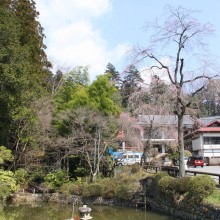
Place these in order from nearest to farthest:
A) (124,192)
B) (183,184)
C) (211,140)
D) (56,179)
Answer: (183,184) → (124,192) → (56,179) → (211,140)

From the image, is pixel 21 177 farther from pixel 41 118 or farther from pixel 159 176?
pixel 159 176

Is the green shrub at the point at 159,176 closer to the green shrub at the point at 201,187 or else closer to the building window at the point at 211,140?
the green shrub at the point at 201,187

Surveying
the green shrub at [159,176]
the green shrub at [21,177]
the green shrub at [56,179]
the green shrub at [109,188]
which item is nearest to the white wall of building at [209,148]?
the green shrub at [109,188]

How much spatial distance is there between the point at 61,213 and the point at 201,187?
7821mm

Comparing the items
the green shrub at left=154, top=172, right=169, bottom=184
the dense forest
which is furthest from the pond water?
the dense forest

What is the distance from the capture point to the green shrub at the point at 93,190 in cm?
1834

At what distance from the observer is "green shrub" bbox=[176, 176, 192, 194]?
503 inches

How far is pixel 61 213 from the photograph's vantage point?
1592 centimetres

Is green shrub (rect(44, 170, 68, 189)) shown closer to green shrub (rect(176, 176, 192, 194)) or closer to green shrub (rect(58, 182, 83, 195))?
green shrub (rect(58, 182, 83, 195))

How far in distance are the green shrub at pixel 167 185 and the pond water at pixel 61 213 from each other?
1.18 metres

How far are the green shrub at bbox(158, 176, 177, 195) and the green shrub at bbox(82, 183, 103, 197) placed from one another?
4705mm

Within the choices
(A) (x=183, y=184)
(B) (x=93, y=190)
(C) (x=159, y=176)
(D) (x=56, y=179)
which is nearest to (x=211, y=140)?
(B) (x=93, y=190)

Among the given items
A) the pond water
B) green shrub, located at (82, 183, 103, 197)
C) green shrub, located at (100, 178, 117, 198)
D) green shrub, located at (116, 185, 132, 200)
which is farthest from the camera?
green shrub, located at (82, 183, 103, 197)

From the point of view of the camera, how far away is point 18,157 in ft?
69.2
